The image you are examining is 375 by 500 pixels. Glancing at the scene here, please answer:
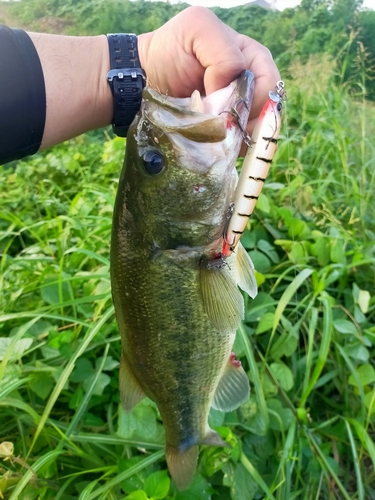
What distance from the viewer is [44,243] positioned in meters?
2.65

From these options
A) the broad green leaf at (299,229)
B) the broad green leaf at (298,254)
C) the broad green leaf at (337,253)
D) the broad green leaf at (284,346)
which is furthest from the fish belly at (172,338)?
the broad green leaf at (299,229)

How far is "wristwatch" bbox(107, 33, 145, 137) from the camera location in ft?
5.00

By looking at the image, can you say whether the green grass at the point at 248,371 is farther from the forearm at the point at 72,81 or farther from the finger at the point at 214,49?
the finger at the point at 214,49

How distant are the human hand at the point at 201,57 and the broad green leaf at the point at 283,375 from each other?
108cm

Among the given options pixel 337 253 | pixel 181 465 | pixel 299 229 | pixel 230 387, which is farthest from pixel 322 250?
pixel 181 465

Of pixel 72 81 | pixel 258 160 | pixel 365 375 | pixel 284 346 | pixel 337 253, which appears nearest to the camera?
pixel 258 160

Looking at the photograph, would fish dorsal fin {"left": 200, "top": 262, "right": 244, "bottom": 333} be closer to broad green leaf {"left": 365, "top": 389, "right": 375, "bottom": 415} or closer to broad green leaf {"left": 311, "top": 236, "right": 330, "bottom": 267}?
broad green leaf {"left": 365, "top": 389, "right": 375, "bottom": 415}

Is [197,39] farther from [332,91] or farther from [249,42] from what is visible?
[332,91]

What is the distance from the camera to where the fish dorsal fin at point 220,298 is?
1.20m

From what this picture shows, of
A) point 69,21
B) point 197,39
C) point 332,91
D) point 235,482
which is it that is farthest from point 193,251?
point 69,21

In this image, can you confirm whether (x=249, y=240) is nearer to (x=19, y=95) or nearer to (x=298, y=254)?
(x=298, y=254)

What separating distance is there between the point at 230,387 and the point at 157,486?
1.37 feet

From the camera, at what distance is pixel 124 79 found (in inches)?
60.3

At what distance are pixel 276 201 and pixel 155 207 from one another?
1856 millimetres
